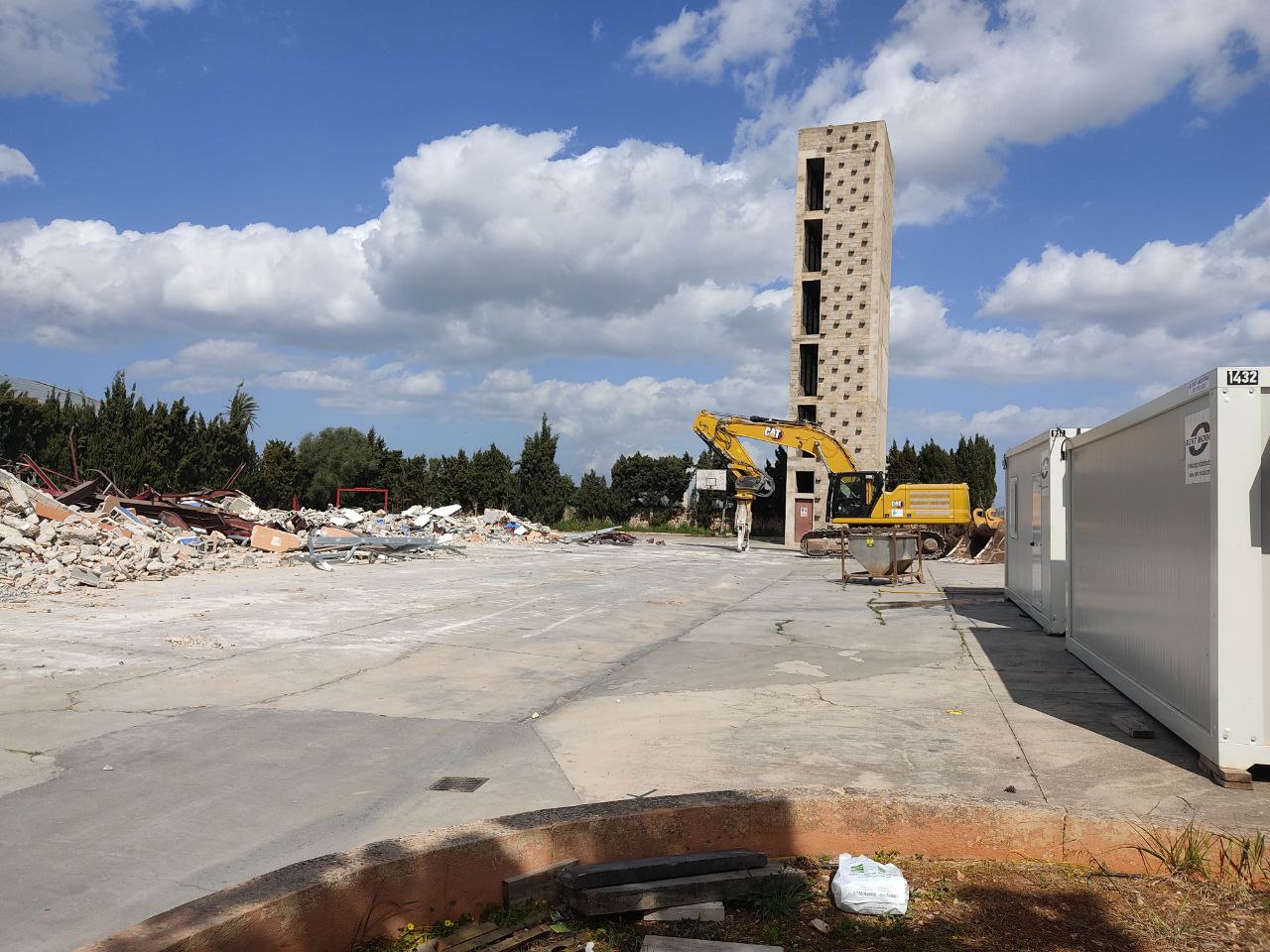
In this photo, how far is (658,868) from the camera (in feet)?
12.5

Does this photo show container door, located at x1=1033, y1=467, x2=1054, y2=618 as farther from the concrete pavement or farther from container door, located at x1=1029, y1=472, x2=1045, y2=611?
the concrete pavement

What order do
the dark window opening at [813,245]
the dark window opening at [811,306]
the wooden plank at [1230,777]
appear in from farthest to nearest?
1. the dark window opening at [811,306]
2. the dark window opening at [813,245]
3. the wooden plank at [1230,777]

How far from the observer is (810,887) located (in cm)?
403

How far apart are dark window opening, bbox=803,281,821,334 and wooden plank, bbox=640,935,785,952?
158 feet

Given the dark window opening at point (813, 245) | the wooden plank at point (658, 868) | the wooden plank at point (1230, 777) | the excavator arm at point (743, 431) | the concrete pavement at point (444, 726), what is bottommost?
the concrete pavement at point (444, 726)

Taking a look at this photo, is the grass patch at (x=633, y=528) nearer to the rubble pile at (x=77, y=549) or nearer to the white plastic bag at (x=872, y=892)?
the rubble pile at (x=77, y=549)

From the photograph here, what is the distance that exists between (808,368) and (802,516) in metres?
8.65

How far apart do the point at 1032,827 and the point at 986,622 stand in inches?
431

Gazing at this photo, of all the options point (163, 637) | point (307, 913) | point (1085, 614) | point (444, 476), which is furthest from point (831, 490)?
point (444, 476)

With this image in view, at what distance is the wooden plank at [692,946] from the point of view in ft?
10.8

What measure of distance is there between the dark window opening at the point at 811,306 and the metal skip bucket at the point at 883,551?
97.2ft

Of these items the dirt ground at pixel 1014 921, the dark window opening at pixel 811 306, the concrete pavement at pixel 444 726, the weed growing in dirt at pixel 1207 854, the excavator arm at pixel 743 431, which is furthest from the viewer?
the dark window opening at pixel 811 306

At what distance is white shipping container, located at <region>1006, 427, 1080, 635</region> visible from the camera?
12125mm

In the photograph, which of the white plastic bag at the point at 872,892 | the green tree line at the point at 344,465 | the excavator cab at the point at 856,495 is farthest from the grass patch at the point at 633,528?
the white plastic bag at the point at 872,892
